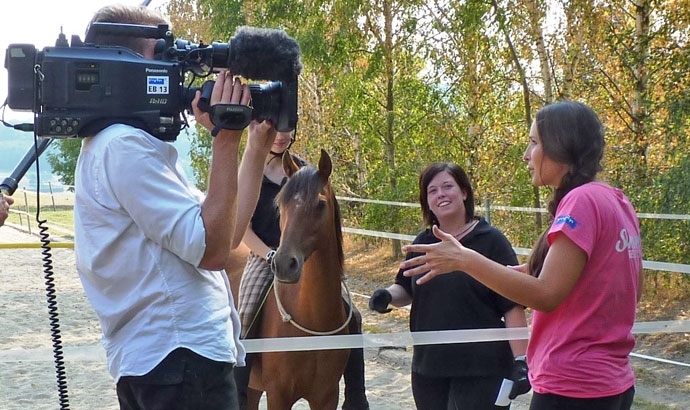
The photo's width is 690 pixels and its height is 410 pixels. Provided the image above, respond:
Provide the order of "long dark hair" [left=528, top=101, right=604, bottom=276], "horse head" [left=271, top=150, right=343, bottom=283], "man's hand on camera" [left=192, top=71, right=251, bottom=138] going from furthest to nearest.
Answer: "horse head" [left=271, top=150, right=343, bottom=283] < "long dark hair" [left=528, top=101, right=604, bottom=276] < "man's hand on camera" [left=192, top=71, right=251, bottom=138]

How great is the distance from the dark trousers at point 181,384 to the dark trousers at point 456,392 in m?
1.71

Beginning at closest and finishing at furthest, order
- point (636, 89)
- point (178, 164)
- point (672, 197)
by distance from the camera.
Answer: point (178, 164) < point (672, 197) < point (636, 89)

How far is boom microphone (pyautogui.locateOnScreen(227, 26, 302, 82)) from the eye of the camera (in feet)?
6.63

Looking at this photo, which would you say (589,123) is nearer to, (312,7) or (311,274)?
(311,274)

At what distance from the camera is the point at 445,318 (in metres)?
3.53

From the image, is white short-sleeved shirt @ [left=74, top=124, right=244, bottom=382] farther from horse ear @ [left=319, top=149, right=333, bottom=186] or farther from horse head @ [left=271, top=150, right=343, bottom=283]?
horse ear @ [left=319, top=149, right=333, bottom=186]

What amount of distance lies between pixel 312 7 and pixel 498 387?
8.59 metres

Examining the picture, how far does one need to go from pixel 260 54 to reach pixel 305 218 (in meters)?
2.03

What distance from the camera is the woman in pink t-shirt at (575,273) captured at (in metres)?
2.28

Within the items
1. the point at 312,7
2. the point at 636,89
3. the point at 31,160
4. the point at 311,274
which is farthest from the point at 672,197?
the point at 31,160

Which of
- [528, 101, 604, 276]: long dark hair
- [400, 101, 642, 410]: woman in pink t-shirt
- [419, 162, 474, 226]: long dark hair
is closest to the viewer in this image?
[400, 101, 642, 410]: woman in pink t-shirt

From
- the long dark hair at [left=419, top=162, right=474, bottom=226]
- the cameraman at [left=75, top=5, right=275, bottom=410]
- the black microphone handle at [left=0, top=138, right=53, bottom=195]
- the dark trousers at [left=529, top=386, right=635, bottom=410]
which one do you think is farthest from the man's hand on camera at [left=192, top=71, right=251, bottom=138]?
the long dark hair at [left=419, top=162, right=474, bottom=226]

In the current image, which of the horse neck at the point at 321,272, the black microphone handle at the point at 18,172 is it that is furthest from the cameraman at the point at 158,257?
the horse neck at the point at 321,272

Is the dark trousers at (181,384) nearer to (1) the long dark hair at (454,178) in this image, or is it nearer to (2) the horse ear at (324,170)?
(1) the long dark hair at (454,178)
